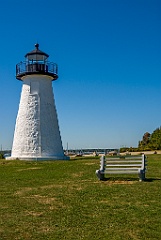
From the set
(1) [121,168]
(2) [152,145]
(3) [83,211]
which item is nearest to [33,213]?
(3) [83,211]

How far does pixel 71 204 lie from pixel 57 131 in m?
20.9

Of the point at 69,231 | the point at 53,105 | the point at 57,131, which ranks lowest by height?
the point at 69,231

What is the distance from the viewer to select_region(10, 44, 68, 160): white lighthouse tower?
93.4 ft

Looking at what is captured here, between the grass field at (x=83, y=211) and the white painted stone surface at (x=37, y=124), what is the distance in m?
16.0

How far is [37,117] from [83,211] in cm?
2086

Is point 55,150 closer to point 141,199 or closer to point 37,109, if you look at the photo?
point 37,109

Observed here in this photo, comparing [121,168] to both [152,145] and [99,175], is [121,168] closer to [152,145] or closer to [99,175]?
[99,175]

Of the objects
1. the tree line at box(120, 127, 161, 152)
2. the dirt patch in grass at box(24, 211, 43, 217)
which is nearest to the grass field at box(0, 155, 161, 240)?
the dirt patch in grass at box(24, 211, 43, 217)

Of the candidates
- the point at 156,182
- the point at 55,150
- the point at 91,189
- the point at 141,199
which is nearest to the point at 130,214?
the point at 141,199

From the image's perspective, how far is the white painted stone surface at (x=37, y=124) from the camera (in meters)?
28.4

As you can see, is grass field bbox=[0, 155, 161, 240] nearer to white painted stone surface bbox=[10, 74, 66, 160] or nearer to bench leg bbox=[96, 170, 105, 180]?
bench leg bbox=[96, 170, 105, 180]

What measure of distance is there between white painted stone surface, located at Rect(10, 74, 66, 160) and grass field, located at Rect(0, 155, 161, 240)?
16.0 metres

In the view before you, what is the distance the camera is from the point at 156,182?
1216 cm

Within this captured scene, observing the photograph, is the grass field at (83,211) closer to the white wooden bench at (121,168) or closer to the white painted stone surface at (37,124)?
the white wooden bench at (121,168)
